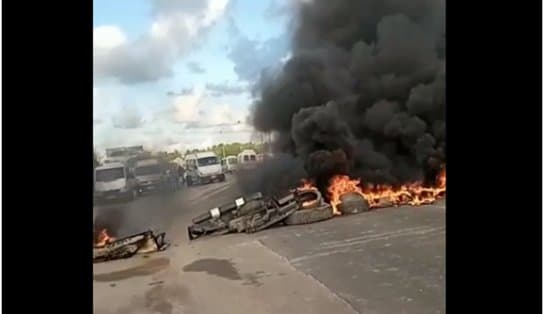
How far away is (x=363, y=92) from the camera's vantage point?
1.22 meters

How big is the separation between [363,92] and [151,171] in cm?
48

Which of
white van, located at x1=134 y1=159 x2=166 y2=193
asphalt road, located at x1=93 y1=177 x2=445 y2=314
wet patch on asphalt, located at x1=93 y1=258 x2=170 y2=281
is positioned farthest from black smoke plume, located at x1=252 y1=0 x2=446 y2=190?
wet patch on asphalt, located at x1=93 y1=258 x2=170 y2=281

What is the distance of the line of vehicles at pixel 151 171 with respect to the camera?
3.76 ft

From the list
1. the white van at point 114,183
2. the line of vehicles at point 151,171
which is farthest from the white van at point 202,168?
the white van at point 114,183

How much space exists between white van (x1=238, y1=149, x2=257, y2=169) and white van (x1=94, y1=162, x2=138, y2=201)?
224 mm

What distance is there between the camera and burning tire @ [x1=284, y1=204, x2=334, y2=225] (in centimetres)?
124

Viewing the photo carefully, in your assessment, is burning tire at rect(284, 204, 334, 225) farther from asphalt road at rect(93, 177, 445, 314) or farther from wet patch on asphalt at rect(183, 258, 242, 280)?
wet patch on asphalt at rect(183, 258, 242, 280)

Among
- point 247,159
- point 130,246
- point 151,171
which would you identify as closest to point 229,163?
point 247,159

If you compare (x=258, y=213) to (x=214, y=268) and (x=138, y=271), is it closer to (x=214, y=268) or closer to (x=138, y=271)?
(x=214, y=268)

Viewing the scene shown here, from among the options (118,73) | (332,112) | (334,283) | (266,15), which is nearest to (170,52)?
(118,73)

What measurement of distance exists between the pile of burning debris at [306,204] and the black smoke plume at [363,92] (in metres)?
0.03
